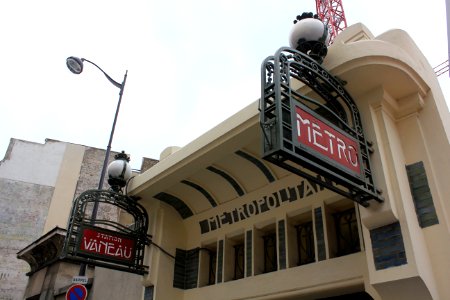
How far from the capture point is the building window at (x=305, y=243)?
6.76 metres

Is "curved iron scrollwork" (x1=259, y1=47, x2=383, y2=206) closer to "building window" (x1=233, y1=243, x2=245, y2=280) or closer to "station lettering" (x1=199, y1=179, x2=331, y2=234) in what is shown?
"station lettering" (x1=199, y1=179, x2=331, y2=234)

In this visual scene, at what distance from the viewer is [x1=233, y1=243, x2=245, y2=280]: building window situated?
782 cm

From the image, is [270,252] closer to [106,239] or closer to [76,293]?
[106,239]

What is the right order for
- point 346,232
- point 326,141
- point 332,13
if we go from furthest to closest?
point 332,13, point 346,232, point 326,141

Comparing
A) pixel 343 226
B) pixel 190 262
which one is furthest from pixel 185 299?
pixel 343 226

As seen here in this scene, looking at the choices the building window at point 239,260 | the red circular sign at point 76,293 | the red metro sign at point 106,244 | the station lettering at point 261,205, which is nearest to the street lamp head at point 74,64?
the red metro sign at point 106,244

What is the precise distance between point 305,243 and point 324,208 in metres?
0.80

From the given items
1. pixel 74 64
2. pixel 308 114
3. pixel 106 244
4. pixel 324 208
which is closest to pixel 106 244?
pixel 106 244

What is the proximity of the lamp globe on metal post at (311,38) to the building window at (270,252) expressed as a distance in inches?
137

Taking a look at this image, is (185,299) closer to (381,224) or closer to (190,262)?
(190,262)

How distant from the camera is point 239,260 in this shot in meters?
7.97

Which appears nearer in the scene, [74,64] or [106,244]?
[106,244]

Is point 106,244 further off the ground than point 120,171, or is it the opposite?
point 120,171

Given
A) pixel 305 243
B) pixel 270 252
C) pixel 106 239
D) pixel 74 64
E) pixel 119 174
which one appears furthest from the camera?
pixel 74 64
